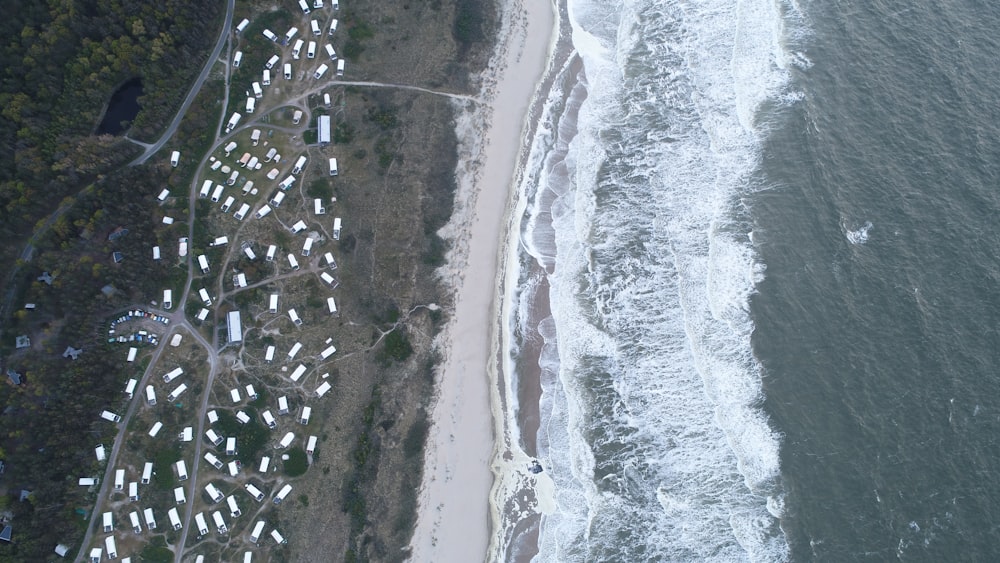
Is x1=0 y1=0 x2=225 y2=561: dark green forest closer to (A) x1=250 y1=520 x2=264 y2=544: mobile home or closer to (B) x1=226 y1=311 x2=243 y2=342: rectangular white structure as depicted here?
(B) x1=226 y1=311 x2=243 y2=342: rectangular white structure

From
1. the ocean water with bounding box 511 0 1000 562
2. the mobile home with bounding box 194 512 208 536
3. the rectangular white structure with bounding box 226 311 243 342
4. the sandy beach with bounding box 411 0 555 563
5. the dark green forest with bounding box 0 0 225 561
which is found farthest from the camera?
the rectangular white structure with bounding box 226 311 243 342

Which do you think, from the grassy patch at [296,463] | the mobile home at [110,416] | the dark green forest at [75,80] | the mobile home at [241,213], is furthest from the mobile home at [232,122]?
the grassy patch at [296,463]

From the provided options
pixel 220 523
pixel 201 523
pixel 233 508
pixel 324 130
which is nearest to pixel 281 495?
pixel 233 508

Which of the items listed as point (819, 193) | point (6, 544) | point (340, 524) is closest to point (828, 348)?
point (819, 193)

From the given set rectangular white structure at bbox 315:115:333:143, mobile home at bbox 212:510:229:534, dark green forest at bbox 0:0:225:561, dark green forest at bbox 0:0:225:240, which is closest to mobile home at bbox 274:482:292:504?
mobile home at bbox 212:510:229:534

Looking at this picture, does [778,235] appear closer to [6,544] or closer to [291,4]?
[291,4]

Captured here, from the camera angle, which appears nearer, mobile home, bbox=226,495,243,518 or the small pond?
mobile home, bbox=226,495,243,518
